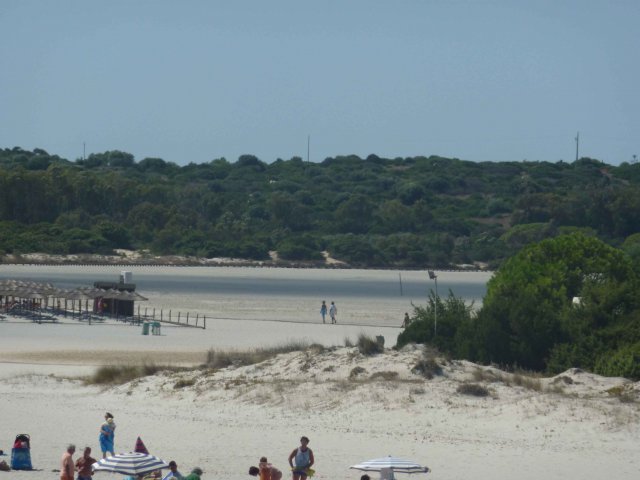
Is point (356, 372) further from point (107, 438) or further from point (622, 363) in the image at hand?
point (107, 438)

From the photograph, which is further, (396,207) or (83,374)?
(396,207)

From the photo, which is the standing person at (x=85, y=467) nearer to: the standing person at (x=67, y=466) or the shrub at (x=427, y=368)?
the standing person at (x=67, y=466)

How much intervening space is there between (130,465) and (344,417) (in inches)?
276

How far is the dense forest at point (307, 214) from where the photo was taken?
10162cm

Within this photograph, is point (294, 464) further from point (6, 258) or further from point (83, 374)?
point (6, 258)

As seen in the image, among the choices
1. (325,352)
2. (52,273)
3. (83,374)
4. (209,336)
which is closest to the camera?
(325,352)

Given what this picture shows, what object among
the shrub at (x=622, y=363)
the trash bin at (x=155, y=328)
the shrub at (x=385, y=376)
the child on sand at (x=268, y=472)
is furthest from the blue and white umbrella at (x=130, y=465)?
the trash bin at (x=155, y=328)

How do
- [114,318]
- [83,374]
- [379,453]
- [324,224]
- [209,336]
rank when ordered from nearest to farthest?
1. [379,453]
2. [83,374]
3. [209,336]
4. [114,318]
5. [324,224]

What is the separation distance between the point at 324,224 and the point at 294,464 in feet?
330

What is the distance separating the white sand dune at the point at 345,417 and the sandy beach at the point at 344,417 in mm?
34

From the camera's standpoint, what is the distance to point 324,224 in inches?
4646

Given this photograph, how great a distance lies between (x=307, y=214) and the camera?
122 meters

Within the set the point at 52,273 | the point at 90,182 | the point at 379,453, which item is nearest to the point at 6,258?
the point at 52,273

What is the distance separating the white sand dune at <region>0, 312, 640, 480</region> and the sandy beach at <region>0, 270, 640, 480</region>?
0.03 meters
